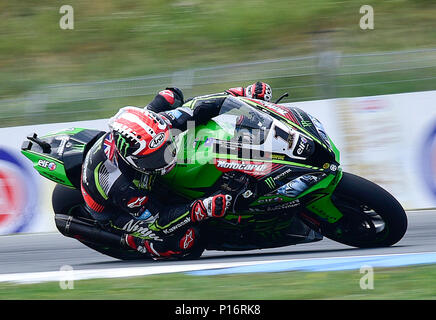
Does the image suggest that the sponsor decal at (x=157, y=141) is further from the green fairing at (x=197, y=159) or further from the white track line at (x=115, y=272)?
the white track line at (x=115, y=272)

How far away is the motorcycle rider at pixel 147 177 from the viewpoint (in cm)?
530

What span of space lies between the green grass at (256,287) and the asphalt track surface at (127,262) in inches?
20.7

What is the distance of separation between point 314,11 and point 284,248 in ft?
19.6

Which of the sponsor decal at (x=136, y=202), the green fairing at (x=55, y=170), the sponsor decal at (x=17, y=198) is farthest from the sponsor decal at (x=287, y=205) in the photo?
the sponsor decal at (x=17, y=198)

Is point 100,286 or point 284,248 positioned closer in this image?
point 100,286

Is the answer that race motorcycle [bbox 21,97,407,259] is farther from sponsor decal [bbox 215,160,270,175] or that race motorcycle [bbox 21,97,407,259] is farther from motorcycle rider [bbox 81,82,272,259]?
motorcycle rider [bbox 81,82,272,259]

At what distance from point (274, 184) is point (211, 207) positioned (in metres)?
0.53

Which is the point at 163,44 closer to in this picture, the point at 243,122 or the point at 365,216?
the point at 243,122

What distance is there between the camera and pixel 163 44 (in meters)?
11.6

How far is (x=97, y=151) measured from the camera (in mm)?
5902

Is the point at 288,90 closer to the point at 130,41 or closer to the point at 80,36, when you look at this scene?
the point at 130,41

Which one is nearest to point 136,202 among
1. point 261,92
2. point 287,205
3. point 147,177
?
point 147,177

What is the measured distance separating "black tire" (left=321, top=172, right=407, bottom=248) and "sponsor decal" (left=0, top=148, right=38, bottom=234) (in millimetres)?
4123
